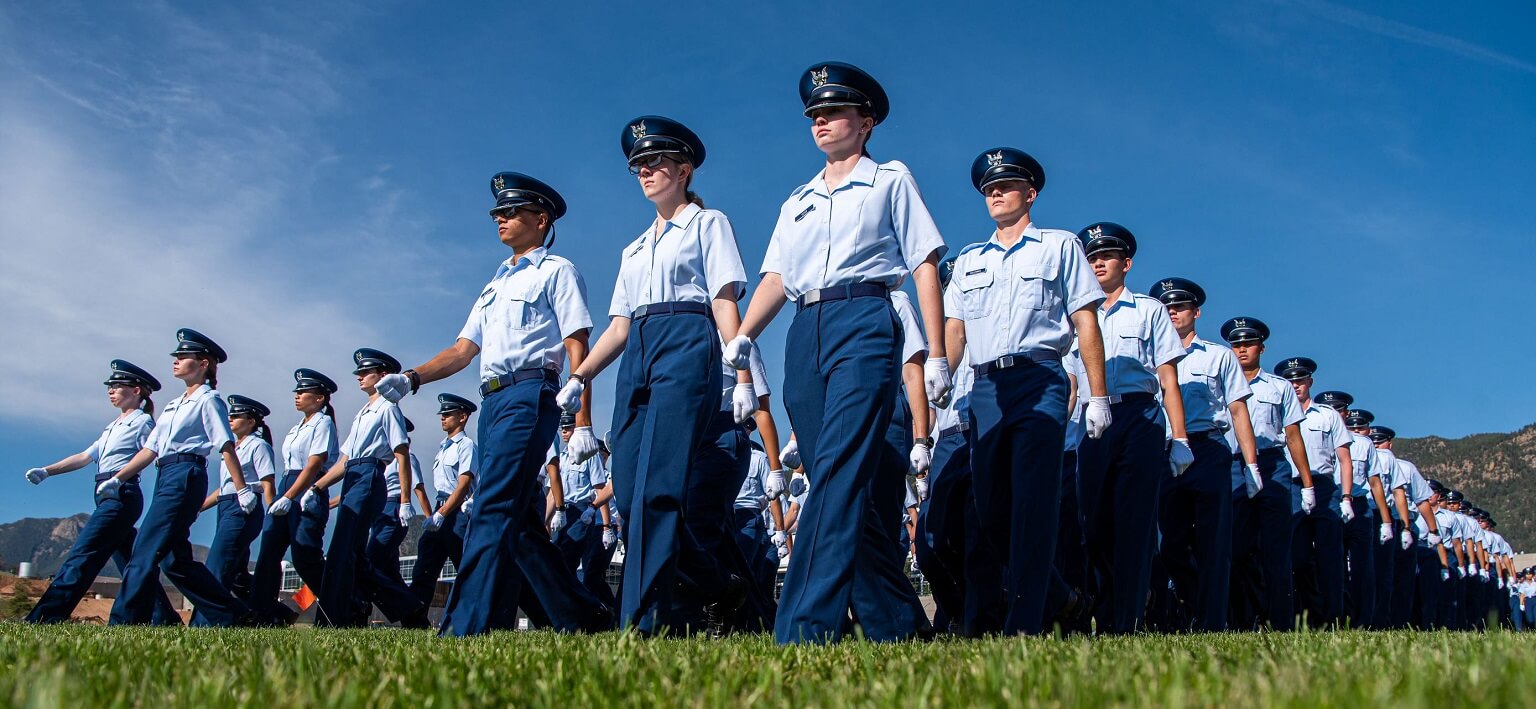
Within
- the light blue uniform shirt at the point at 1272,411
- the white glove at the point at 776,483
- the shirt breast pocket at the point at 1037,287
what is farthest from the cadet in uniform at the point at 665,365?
the light blue uniform shirt at the point at 1272,411

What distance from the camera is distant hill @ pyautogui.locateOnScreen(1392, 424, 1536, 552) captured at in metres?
98.1

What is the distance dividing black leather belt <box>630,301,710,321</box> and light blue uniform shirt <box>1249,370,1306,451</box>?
6.39 m

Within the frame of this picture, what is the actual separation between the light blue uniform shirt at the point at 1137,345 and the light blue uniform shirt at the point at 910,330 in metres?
1.14

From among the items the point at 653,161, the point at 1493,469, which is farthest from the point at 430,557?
the point at 1493,469

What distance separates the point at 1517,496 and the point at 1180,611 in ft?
369

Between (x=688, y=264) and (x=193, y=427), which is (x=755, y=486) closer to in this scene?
(x=193, y=427)

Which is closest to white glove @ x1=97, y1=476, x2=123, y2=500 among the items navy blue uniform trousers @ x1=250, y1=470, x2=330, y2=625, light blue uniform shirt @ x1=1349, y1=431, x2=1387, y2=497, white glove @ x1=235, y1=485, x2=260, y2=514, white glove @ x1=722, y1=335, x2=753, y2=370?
white glove @ x1=235, y1=485, x2=260, y2=514

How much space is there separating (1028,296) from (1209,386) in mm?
3316

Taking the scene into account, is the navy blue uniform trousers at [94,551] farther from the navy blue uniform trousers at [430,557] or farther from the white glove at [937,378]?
the white glove at [937,378]

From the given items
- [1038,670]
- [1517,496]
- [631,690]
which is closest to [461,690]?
[631,690]

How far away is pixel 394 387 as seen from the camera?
565 centimetres

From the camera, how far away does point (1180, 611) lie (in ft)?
30.1

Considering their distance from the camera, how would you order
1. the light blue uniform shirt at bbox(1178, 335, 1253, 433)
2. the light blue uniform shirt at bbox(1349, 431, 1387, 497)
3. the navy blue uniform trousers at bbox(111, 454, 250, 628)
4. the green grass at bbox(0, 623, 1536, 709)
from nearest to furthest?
the green grass at bbox(0, 623, 1536, 709) → the light blue uniform shirt at bbox(1178, 335, 1253, 433) → the navy blue uniform trousers at bbox(111, 454, 250, 628) → the light blue uniform shirt at bbox(1349, 431, 1387, 497)

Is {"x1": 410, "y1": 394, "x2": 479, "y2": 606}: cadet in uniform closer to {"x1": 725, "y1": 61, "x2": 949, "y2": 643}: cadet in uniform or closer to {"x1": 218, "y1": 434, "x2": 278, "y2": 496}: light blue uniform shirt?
{"x1": 218, "y1": 434, "x2": 278, "y2": 496}: light blue uniform shirt
